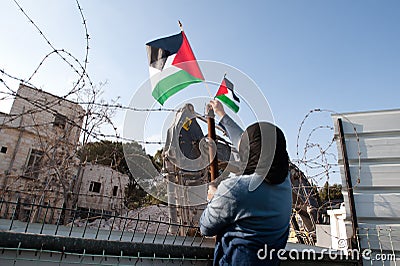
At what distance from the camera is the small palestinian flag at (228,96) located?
2258 millimetres

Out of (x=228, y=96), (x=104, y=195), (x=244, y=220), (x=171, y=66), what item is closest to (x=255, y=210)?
(x=244, y=220)

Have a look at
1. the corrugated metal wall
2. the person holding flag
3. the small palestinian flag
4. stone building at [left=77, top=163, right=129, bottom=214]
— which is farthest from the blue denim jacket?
the small palestinian flag

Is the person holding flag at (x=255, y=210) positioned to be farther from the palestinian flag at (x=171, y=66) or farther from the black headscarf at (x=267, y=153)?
the palestinian flag at (x=171, y=66)

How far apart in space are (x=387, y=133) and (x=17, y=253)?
245 cm

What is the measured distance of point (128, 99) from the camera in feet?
6.07

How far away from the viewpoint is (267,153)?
133cm

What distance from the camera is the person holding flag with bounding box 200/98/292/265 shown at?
123 cm

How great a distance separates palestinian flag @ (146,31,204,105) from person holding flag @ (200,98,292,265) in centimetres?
107

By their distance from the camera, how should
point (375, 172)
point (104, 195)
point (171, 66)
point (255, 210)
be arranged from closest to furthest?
1. point (255, 210)
2. point (375, 172)
3. point (171, 66)
4. point (104, 195)

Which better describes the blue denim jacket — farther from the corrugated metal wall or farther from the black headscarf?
the corrugated metal wall

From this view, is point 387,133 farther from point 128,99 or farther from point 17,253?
point 17,253

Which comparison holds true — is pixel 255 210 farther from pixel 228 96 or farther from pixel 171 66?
pixel 171 66

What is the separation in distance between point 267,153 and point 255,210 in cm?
29

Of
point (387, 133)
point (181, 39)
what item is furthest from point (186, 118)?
point (387, 133)
